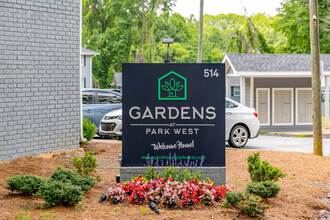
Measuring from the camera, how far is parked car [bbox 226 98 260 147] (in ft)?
51.8

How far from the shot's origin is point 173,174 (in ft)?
25.0

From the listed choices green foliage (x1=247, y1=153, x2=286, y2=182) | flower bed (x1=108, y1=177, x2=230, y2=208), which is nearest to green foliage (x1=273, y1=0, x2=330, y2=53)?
green foliage (x1=247, y1=153, x2=286, y2=182)

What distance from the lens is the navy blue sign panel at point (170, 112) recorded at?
311 inches

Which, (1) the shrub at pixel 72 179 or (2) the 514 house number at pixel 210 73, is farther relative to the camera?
(2) the 514 house number at pixel 210 73

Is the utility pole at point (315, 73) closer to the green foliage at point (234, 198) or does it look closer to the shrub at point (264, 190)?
the shrub at point (264, 190)

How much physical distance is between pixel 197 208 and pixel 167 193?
1.50ft

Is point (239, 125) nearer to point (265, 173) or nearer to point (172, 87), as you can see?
point (265, 173)

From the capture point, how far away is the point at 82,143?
13188 mm

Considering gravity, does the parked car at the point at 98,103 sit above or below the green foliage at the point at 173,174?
above

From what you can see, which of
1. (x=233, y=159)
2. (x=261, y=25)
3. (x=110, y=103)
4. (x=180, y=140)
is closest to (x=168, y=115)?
(x=180, y=140)

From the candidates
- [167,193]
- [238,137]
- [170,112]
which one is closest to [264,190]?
[167,193]

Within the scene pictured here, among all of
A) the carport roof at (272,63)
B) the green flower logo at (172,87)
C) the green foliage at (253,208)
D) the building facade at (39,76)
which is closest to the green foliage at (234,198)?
the green foliage at (253,208)

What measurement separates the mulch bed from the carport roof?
11.8 metres

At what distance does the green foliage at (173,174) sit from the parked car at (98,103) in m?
10.2
